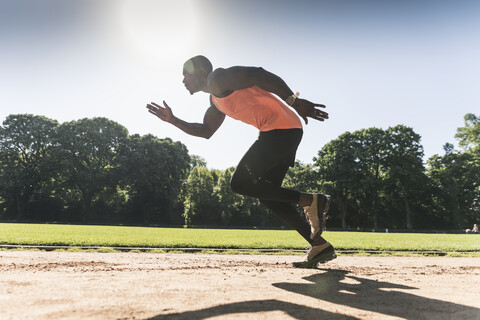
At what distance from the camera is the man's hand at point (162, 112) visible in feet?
12.8

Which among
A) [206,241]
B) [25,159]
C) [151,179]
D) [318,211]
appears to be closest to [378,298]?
[318,211]

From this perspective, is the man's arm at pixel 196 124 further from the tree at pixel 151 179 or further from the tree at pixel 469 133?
the tree at pixel 469 133

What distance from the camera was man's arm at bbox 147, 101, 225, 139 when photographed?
392 cm

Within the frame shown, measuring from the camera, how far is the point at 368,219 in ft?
156

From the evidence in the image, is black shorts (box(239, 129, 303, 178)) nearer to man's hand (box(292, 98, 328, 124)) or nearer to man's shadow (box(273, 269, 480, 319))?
man's hand (box(292, 98, 328, 124))

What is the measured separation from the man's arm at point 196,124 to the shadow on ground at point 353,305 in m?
2.05

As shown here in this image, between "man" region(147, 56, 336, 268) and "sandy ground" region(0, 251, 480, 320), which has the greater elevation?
"man" region(147, 56, 336, 268)

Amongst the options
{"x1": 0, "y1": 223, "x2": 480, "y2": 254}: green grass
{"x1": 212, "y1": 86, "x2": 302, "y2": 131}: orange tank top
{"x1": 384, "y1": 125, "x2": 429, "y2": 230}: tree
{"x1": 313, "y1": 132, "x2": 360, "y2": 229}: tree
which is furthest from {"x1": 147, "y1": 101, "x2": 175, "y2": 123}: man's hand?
{"x1": 384, "y1": 125, "x2": 429, "y2": 230}: tree

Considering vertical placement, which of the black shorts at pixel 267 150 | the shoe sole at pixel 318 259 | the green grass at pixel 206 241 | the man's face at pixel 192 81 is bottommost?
the green grass at pixel 206 241

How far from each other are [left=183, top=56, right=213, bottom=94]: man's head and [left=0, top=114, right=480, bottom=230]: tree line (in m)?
41.2

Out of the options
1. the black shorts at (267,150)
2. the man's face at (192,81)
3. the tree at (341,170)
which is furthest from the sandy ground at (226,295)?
the tree at (341,170)

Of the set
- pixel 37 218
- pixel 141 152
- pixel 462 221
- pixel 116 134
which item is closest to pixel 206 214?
pixel 141 152

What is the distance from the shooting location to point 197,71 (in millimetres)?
3617

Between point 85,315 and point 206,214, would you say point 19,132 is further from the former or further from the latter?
point 85,315
